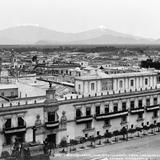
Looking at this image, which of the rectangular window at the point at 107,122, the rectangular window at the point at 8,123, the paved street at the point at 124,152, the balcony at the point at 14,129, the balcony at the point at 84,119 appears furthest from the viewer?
the rectangular window at the point at 107,122

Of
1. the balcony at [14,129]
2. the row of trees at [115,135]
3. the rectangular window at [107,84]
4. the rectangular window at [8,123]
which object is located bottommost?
the row of trees at [115,135]

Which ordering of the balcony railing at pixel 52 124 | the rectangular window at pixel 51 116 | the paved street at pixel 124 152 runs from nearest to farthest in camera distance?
the paved street at pixel 124 152
the balcony railing at pixel 52 124
the rectangular window at pixel 51 116

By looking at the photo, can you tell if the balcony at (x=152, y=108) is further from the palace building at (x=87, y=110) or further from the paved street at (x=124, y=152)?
the paved street at (x=124, y=152)

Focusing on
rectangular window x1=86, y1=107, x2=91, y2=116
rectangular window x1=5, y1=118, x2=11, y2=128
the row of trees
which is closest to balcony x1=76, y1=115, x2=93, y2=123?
rectangular window x1=86, y1=107, x2=91, y2=116

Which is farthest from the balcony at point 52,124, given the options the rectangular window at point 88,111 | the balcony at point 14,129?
the rectangular window at point 88,111

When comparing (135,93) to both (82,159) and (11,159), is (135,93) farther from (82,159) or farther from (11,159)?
(11,159)

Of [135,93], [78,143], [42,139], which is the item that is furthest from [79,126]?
[135,93]

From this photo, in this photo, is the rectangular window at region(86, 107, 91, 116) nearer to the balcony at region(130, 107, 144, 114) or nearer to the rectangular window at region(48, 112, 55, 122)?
the rectangular window at region(48, 112, 55, 122)
